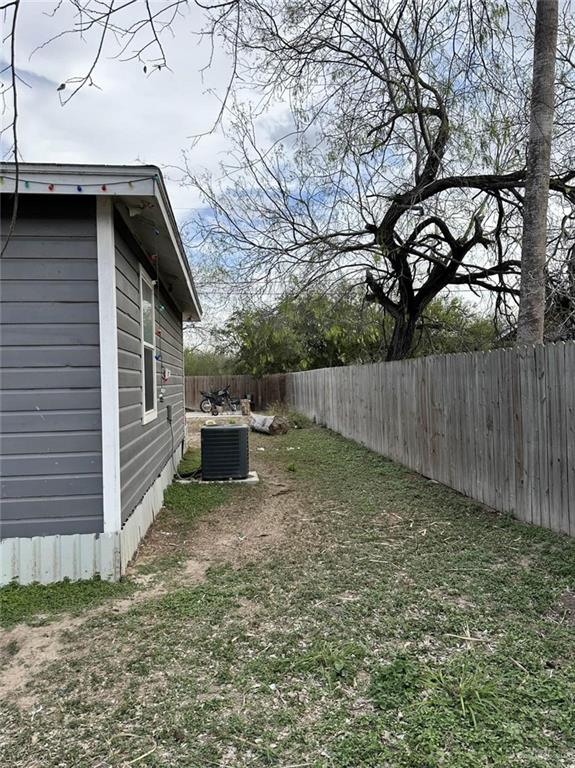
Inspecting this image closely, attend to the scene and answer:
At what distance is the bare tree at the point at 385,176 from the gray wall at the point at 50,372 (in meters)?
2.88

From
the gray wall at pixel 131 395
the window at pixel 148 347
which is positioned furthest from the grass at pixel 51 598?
the window at pixel 148 347

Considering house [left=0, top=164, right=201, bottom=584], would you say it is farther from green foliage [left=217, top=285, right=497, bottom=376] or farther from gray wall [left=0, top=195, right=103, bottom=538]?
green foliage [left=217, top=285, right=497, bottom=376]

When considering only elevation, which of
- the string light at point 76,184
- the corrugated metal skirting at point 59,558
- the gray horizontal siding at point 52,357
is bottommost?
the corrugated metal skirting at point 59,558

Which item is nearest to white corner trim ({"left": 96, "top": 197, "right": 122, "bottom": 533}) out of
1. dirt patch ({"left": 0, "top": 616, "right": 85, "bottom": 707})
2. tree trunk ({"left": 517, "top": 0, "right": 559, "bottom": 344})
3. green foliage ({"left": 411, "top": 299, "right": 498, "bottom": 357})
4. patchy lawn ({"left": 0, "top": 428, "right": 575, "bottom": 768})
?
patchy lawn ({"left": 0, "top": 428, "right": 575, "bottom": 768})

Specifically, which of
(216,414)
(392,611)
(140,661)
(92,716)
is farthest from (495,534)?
(216,414)

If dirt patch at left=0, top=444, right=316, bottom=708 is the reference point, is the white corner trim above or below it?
above

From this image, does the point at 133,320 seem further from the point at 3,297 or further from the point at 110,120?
the point at 110,120

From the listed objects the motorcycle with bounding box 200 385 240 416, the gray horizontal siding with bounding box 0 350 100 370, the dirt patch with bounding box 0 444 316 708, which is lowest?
the dirt patch with bounding box 0 444 316 708

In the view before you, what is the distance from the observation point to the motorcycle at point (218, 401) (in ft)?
67.6

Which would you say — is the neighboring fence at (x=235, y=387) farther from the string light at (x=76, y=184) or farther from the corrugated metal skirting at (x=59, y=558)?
the string light at (x=76, y=184)

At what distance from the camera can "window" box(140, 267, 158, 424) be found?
15.8ft

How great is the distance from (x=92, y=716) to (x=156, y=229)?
3459 millimetres

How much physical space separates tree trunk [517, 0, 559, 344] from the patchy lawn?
2218 mm

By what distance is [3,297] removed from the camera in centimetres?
340
